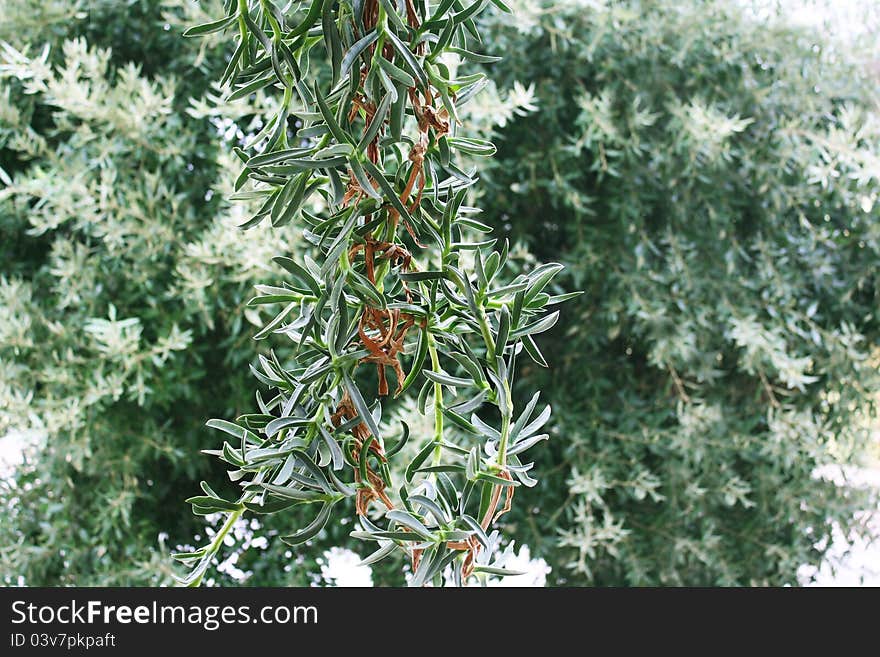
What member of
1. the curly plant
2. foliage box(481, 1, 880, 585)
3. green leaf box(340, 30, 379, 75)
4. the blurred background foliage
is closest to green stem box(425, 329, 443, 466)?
the curly plant

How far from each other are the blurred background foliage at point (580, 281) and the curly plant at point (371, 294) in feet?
2.60

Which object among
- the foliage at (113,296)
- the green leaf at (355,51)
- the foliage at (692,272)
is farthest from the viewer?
the foliage at (692,272)

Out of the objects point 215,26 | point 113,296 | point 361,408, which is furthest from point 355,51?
point 113,296

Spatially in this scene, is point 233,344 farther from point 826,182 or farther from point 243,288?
point 826,182

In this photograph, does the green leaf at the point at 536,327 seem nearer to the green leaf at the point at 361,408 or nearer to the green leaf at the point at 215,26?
the green leaf at the point at 361,408

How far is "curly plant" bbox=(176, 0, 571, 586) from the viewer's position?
46 centimetres

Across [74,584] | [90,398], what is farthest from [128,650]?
[74,584]

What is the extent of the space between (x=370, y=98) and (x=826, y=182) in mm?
1262

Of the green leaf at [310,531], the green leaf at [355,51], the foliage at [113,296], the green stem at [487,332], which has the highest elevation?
the foliage at [113,296]

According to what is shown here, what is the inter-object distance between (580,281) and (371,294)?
1075 millimetres

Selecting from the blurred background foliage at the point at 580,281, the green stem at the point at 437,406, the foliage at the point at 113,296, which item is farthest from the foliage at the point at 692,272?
the green stem at the point at 437,406

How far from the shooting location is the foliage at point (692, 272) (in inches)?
58.1

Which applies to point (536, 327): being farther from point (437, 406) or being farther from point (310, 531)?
point (310, 531)

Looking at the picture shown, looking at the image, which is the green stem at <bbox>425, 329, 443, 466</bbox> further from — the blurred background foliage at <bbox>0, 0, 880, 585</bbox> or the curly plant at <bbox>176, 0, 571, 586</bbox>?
the blurred background foliage at <bbox>0, 0, 880, 585</bbox>
